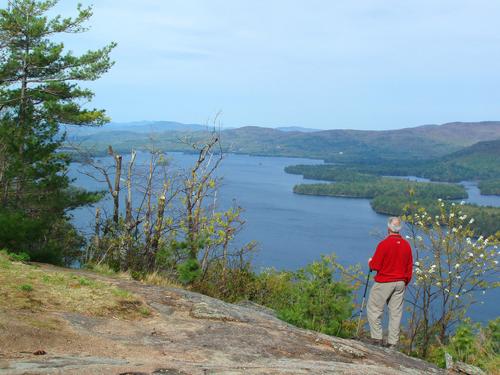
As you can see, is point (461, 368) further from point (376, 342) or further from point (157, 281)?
point (157, 281)

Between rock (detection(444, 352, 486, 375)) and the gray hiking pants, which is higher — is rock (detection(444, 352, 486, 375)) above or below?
below

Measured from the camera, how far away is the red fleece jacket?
834 cm

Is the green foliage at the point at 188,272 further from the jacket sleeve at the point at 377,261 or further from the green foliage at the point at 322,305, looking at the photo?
the jacket sleeve at the point at 377,261

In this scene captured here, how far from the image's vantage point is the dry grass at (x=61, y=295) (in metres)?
6.73

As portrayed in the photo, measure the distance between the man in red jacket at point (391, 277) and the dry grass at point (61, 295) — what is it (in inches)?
148

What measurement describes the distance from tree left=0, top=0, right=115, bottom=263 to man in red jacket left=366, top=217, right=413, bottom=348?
25.3 ft

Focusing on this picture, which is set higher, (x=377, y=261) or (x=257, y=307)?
(x=377, y=261)

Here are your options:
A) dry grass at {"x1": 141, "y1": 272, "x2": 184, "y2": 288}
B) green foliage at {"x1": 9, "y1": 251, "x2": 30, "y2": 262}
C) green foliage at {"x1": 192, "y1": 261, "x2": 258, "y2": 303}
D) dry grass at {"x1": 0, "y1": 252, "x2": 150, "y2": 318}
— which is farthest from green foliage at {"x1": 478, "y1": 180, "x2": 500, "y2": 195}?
dry grass at {"x1": 0, "y1": 252, "x2": 150, "y2": 318}

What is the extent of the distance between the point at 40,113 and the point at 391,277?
15901mm

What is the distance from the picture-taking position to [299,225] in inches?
3270

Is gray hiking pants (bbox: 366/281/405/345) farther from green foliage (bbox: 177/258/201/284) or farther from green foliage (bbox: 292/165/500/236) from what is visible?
→ green foliage (bbox: 292/165/500/236)

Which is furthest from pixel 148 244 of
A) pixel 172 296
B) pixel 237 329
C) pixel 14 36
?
pixel 14 36

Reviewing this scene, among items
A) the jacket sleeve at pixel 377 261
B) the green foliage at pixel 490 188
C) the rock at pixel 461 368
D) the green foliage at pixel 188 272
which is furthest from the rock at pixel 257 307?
the green foliage at pixel 490 188

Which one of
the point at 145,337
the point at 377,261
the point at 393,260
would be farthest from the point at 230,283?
the point at 145,337
